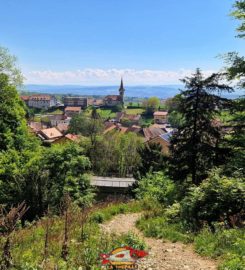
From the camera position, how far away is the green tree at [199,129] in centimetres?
1348

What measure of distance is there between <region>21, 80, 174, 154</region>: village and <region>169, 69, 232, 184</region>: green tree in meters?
31.2

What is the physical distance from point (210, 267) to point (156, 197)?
7.33 metres

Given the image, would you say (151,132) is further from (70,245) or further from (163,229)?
(70,245)

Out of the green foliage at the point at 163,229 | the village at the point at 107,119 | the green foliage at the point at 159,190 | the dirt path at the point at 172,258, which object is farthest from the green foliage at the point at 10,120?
the village at the point at 107,119

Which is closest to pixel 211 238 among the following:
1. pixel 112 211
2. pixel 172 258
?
pixel 172 258

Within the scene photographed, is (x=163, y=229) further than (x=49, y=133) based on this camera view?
No

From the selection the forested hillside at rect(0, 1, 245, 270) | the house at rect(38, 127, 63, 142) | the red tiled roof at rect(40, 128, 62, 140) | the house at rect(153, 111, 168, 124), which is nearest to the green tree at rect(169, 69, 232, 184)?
the forested hillside at rect(0, 1, 245, 270)

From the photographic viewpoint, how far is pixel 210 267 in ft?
17.8

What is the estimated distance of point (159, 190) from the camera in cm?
1379

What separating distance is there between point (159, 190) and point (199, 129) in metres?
3.52

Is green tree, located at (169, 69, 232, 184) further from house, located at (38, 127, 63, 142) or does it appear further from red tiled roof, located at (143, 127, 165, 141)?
house, located at (38, 127, 63, 142)

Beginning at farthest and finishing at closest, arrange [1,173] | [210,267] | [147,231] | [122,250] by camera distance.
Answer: [1,173]
[147,231]
[210,267]
[122,250]

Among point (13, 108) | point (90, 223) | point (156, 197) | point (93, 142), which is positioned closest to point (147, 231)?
point (90, 223)

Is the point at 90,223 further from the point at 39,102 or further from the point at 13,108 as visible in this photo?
the point at 39,102
